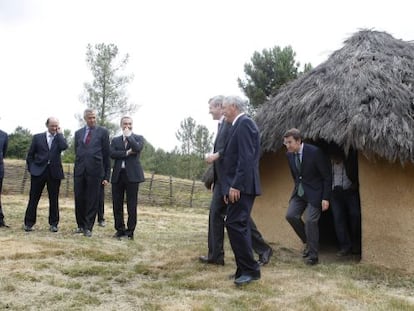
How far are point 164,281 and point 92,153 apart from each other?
10.1 ft

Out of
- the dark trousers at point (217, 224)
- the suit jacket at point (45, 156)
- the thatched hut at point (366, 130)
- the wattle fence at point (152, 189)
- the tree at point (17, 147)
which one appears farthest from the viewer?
the tree at point (17, 147)

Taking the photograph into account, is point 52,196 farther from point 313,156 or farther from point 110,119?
point 110,119

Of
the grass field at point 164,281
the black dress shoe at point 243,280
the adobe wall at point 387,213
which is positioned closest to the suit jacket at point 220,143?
the grass field at point 164,281

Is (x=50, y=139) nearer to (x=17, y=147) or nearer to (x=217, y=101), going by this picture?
(x=217, y=101)

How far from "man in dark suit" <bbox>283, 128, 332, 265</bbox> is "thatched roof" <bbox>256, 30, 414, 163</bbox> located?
317 mm

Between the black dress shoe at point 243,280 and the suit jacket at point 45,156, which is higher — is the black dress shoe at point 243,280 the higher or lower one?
the lower one

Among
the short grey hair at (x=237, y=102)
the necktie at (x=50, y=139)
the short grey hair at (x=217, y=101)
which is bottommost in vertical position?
the necktie at (x=50, y=139)

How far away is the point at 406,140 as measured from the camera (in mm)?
5496

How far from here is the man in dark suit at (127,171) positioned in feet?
24.3

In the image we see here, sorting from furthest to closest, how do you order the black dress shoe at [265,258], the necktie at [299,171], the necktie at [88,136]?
1. the necktie at [88,136]
2. the necktie at [299,171]
3. the black dress shoe at [265,258]

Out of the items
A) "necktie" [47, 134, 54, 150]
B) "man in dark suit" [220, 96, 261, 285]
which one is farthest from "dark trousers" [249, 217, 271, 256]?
"necktie" [47, 134, 54, 150]

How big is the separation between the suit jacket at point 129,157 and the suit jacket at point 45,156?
914mm

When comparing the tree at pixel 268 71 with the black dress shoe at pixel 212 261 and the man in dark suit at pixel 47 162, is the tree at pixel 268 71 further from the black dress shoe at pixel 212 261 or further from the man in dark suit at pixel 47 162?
the black dress shoe at pixel 212 261

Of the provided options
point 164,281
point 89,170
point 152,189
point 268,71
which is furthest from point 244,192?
point 268,71
